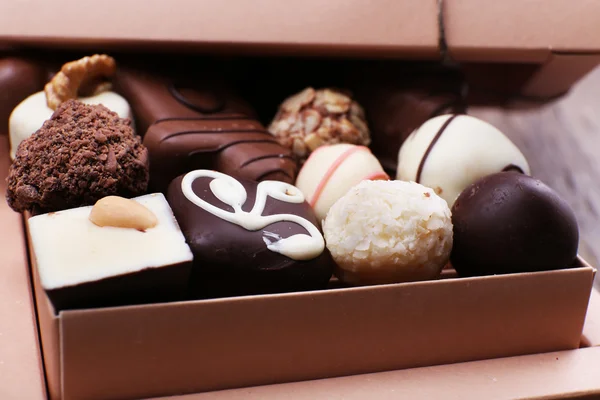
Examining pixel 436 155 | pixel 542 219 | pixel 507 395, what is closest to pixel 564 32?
pixel 436 155

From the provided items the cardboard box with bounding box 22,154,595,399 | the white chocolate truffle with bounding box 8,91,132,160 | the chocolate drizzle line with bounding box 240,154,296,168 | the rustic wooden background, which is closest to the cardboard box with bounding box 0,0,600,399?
the cardboard box with bounding box 22,154,595,399

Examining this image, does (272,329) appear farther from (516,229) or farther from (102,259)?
(516,229)

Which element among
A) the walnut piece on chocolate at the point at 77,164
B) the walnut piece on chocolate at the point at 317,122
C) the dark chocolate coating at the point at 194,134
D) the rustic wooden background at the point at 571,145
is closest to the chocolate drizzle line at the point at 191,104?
the dark chocolate coating at the point at 194,134

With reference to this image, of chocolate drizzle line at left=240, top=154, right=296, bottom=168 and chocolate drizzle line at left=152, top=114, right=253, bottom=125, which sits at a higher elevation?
chocolate drizzle line at left=152, top=114, right=253, bottom=125

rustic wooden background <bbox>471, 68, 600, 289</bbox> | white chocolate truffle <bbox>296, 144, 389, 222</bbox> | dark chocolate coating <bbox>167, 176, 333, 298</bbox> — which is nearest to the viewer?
dark chocolate coating <bbox>167, 176, 333, 298</bbox>

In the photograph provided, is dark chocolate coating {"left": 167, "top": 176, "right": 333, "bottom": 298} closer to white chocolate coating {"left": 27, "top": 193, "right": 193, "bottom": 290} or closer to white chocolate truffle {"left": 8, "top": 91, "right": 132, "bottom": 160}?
white chocolate coating {"left": 27, "top": 193, "right": 193, "bottom": 290}

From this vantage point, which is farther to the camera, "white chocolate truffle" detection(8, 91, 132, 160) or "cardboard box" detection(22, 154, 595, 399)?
"white chocolate truffle" detection(8, 91, 132, 160)

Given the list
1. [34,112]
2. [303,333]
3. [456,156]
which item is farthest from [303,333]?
[34,112]

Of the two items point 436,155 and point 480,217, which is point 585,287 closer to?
point 480,217
